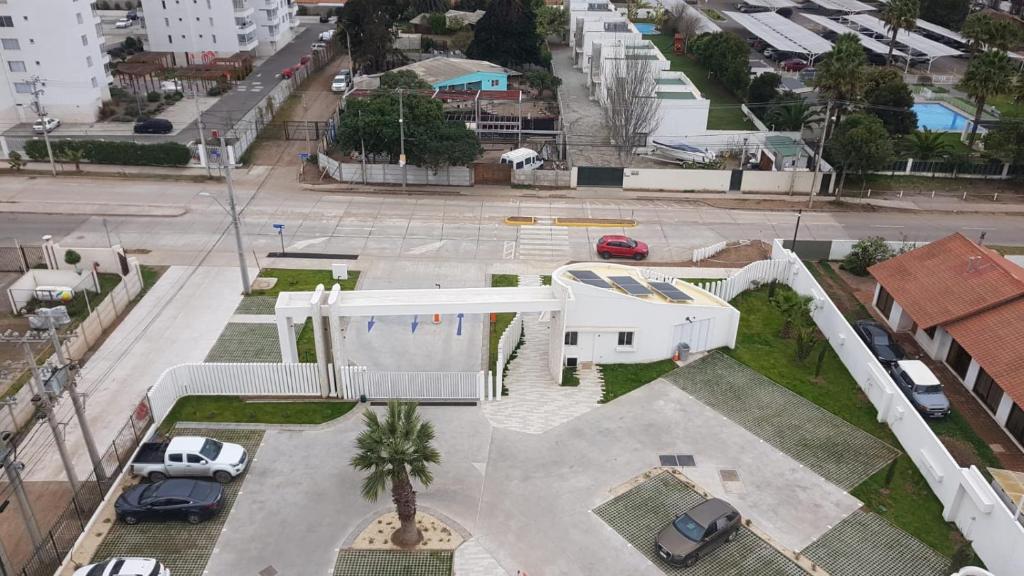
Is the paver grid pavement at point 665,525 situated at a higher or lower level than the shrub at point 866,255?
lower

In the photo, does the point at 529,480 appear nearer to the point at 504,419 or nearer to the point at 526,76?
the point at 504,419

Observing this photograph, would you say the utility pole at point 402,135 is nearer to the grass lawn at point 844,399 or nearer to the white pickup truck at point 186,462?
the grass lawn at point 844,399

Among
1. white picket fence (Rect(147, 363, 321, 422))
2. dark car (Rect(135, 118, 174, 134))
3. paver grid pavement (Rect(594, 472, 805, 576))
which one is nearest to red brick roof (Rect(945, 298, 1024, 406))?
paver grid pavement (Rect(594, 472, 805, 576))

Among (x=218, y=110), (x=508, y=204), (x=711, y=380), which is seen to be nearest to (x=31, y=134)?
(x=218, y=110)

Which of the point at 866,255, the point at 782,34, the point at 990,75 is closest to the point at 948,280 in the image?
the point at 866,255

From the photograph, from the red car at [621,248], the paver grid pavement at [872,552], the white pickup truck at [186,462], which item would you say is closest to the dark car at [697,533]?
the paver grid pavement at [872,552]

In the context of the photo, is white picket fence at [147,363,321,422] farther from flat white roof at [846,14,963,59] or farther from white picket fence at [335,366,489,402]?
flat white roof at [846,14,963,59]

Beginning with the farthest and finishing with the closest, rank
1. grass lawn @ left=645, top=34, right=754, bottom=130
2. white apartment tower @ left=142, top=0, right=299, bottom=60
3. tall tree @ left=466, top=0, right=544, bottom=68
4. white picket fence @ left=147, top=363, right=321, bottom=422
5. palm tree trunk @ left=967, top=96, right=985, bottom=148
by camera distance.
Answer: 1. white apartment tower @ left=142, top=0, right=299, bottom=60
2. tall tree @ left=466, top=0, right=544, bottom=68
3. grass lawn @ left=645, top=34, right=754, bottom=130
4. palm tree trunk @ left=967, top=96, right=985, bottom=148
5. white picket fence @ left=147, top=363, right=321, bottom=422
